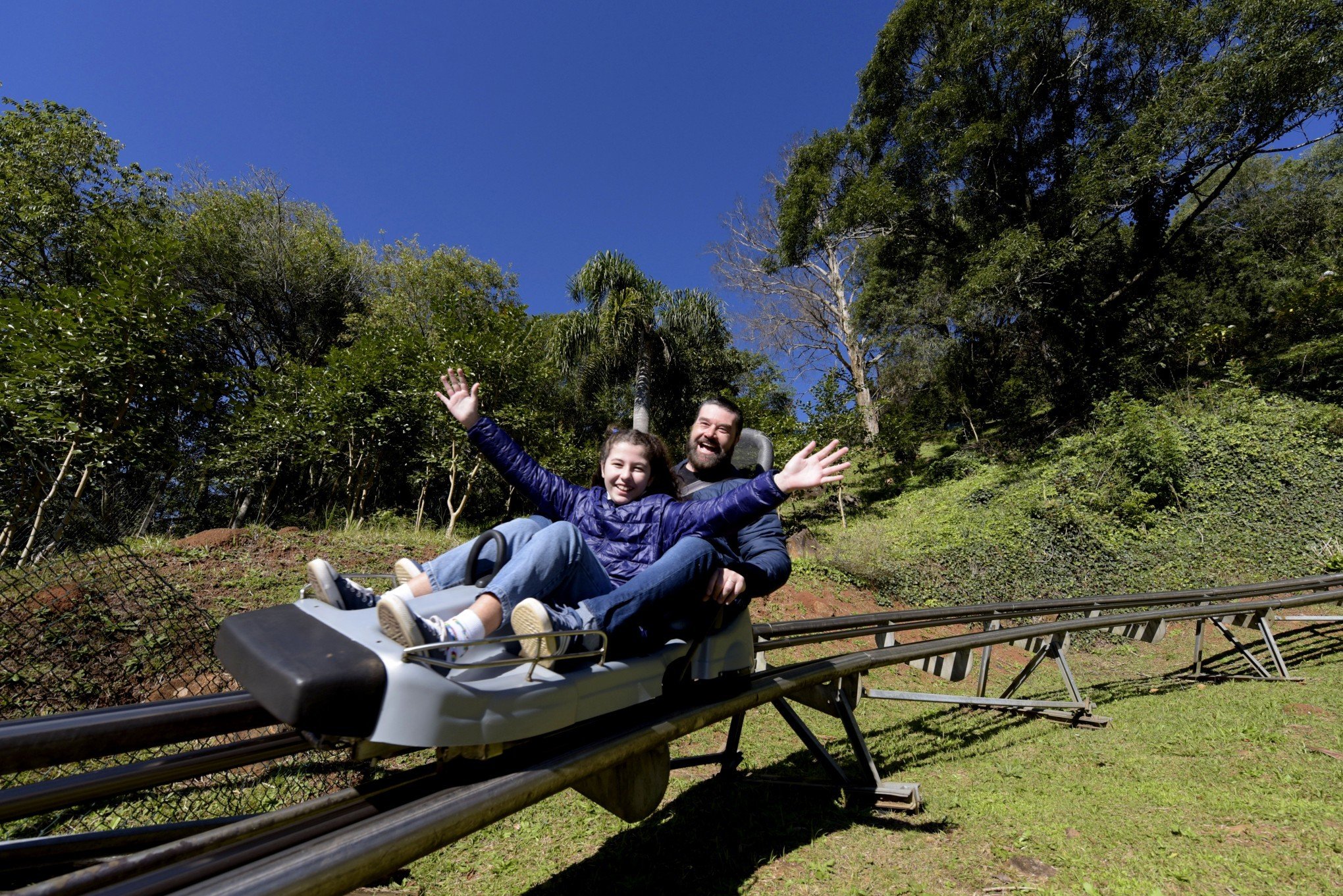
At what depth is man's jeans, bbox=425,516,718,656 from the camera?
160 cm

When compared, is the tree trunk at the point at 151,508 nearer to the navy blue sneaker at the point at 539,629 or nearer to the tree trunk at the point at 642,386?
the navy blue sneaker at the point at 539,629

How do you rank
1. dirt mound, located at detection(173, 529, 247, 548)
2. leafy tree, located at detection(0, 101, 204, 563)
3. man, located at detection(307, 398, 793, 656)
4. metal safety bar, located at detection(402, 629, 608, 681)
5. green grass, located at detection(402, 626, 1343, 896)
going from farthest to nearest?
dirt mound, located at detection(173, 529, 247, 548), leafy tree, located at detection(0, 101, 204, 563), green grass, located at detection(402, 626, 1343, 896), man, located at detection(307, 398, 793, 656), metal safety bar, located at detection(402, 629, 608, 681)

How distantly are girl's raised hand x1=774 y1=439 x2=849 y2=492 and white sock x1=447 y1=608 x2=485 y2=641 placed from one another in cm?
104

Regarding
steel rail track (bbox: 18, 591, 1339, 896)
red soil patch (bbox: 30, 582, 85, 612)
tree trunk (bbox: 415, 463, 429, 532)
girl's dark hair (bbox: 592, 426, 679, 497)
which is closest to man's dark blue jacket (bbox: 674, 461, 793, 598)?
girl's dark hair (bbox: 592, 426, 679, 497)

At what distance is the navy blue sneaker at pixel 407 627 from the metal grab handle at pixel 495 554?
384 millimetres

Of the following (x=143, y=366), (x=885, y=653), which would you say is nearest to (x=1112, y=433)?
(x=885, y=653)

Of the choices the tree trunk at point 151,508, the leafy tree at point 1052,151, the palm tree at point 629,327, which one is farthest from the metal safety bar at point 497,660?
the leafy tree at point 1052,151

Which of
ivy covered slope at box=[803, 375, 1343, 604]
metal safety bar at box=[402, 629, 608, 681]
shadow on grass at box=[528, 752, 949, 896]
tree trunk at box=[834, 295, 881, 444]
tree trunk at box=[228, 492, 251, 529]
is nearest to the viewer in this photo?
metal safety bar at box=[402, 629, 608, 681]

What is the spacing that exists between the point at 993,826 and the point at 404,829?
8.08 feet

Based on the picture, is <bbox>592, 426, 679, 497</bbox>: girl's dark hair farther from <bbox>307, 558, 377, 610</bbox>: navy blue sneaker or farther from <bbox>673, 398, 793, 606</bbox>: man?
<bbox>307, 558, 377, 610</bbox>: navy blue sneaker

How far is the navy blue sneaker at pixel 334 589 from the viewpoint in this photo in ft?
4.84

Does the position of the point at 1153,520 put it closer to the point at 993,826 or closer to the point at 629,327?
the point at 993,826

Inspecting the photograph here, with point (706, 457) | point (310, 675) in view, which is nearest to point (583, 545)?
point (310, 675)

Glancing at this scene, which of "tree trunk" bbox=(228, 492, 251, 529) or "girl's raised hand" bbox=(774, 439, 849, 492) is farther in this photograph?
"tree trunk" bbox=(228, 492, 251, 529)
